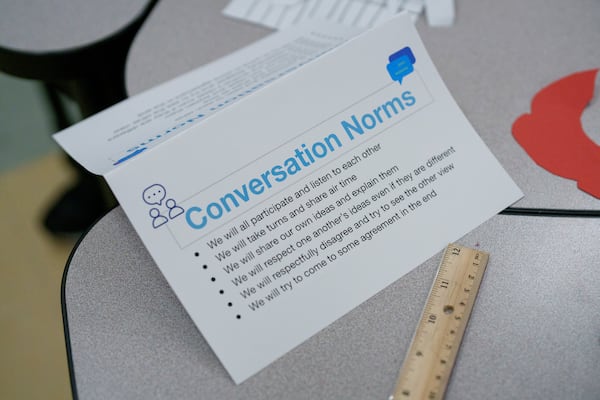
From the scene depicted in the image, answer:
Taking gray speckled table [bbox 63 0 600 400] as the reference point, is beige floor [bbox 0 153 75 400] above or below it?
above

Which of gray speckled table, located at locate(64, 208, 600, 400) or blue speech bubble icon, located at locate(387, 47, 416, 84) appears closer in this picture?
gray speckled table, located at locate(64, 208, 600, 400)

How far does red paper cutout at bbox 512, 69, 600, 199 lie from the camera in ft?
2.28

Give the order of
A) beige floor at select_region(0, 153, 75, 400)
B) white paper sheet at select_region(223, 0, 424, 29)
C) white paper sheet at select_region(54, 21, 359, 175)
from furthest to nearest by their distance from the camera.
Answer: beige floor at select_region(0, 153, 75, 400), white paper sheet at select_region(223, 0, 424, 29), white paper sheet at select_region(54, 21, 359, 175)

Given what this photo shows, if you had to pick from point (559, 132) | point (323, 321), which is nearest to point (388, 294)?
point (323, 321)

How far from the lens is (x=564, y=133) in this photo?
729 mm

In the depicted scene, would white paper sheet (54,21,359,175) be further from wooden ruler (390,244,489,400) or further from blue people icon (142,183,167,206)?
wooden ruler (390,244,489,400)

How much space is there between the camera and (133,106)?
74cm

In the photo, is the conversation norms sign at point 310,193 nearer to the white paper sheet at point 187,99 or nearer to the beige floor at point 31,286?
the white paper sheet at point 187,99

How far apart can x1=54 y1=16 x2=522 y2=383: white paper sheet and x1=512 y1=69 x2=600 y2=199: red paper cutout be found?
7cm

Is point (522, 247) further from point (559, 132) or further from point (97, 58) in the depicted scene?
point (97, 58)

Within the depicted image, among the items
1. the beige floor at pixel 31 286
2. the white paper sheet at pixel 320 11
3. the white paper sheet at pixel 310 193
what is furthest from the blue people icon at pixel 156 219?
the beige floor at pixel 31 286

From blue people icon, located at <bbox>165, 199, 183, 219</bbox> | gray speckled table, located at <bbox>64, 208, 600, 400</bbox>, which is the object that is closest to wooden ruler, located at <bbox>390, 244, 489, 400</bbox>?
gray speckled table, located at <bbox>64, 208, 600, 400</bbox>

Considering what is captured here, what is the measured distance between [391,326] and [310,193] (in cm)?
16

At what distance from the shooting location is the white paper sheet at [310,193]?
0.58 metres
